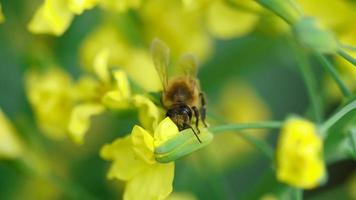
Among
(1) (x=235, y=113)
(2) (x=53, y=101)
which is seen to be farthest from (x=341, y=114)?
(1) (x=235, y=113)

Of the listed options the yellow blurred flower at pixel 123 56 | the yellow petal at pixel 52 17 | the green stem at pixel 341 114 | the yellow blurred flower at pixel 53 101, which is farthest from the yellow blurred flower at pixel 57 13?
the green stem at pixel 341 114

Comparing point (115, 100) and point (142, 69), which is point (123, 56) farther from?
point (115, 100)

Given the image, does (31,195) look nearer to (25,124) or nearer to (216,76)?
(25,124)

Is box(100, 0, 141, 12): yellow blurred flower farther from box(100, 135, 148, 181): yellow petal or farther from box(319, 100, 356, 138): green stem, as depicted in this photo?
box(319, 100, 356, 138): green stem

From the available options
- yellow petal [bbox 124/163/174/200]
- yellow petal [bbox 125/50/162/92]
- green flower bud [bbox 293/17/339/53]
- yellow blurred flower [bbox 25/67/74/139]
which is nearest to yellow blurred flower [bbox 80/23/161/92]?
yellow petal [bbox 125/50/162/92]

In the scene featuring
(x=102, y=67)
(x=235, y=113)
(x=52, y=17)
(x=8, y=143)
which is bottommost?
(x=235, y=113)

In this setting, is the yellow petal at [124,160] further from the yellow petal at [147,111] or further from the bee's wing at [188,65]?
the bee's wing at [188,65]

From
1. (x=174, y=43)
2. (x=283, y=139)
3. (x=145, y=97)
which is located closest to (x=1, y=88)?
(x=174, y=43)
